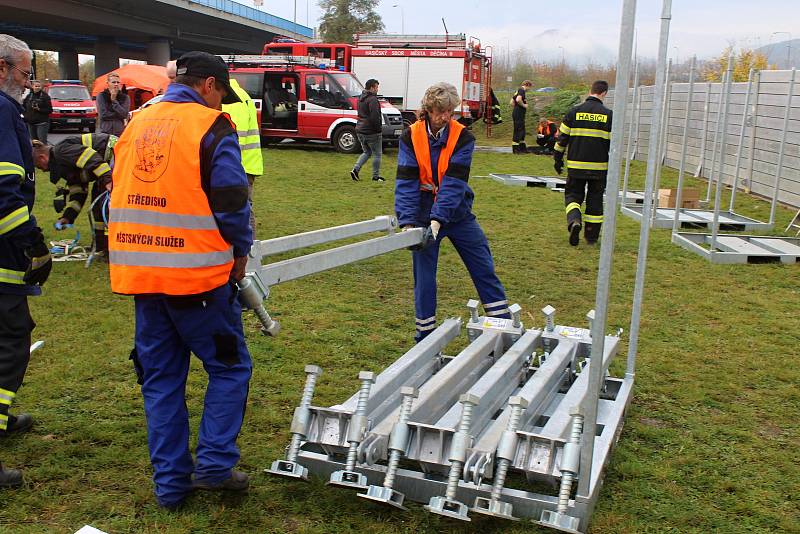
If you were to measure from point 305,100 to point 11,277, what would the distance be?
659 inches

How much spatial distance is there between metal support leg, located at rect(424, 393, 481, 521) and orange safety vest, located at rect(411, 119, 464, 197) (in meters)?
2.23

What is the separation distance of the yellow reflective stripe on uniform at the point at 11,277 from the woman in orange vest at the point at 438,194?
2.36 meters

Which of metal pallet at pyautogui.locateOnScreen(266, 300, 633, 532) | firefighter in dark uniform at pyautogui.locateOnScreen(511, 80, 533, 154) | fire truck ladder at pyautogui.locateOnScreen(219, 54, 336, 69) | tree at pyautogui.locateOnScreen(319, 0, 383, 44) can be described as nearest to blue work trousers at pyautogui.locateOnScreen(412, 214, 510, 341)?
metal pallet at pyautogui.locateOnScreen(266, 300, 633, 532)

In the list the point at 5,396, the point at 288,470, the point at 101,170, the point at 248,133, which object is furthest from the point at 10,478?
the point at 248,133

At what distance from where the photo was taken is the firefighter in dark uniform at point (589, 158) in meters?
8.65

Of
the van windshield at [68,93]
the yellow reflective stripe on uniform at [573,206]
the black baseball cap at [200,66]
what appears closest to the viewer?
the black baseball cap at [200,66]

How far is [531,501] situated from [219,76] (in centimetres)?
221

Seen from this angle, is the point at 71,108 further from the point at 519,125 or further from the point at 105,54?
the point at 105,54

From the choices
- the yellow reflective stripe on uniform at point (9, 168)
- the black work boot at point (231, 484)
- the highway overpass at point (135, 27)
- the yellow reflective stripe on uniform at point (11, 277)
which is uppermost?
the highway overpass at point (135, 27)

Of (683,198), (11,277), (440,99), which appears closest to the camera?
(11,277)

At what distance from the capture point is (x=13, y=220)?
3479mm

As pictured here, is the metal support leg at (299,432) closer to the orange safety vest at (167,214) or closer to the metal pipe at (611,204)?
the orange safety vest at (167,214)

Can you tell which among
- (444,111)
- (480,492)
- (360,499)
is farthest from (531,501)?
(444,111)

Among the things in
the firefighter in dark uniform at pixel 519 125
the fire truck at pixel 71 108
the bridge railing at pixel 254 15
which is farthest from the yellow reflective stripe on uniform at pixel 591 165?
the bridge railing at pixel 254 15
